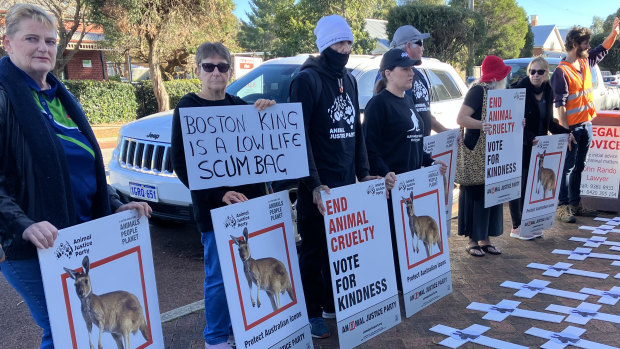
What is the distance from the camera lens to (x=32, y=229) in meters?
2.11

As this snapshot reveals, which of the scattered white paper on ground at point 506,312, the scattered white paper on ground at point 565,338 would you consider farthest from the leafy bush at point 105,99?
the scattered white paper on ground at point 565,338

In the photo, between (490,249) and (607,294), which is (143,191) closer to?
(490,249)

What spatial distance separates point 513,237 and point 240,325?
4.29 meters

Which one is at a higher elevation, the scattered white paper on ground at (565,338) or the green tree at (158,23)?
the green tree at (158,23)

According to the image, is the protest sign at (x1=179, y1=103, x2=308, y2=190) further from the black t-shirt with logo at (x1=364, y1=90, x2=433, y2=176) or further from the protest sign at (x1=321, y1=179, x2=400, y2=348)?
the black t-shirt with logo at (x1=364, y1=90, x2=433, y2=176)

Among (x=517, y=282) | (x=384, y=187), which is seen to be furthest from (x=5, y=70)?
(x=517, y=282)

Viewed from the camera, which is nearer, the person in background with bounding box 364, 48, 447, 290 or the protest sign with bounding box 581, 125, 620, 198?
the person in background with bounding box 364, 48, 447, 290

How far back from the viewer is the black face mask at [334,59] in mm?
3436

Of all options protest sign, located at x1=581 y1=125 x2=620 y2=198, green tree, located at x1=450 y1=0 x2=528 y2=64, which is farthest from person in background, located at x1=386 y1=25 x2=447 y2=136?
green tree, located at x1=450 y1=0 x2=528 y2=64

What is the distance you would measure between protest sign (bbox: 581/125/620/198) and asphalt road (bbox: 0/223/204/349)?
17.5 feet

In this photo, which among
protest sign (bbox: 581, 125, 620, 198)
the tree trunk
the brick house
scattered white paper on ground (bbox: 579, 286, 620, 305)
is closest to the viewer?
scattered white paper on ground (bbox: 579, 286, 620, 305)

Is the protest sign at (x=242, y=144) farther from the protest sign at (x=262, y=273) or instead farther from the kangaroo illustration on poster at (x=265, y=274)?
the kangaroo illustration on poster at (x=265, y=274)

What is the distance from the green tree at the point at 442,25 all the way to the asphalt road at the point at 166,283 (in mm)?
23662

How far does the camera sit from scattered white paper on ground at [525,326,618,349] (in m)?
3.58
